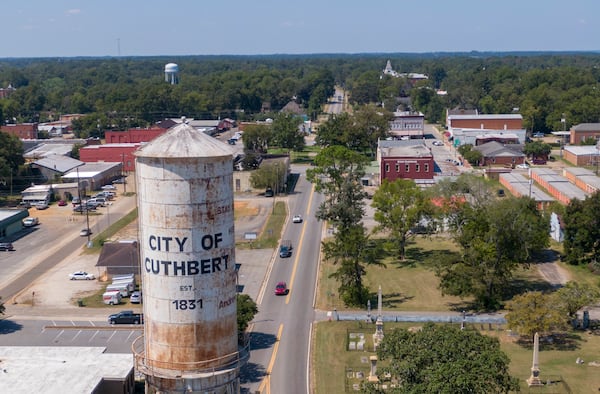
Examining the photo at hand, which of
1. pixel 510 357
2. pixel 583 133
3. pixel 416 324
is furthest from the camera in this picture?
pixel 583 133

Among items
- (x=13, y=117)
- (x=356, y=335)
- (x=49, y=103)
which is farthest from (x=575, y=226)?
(x=49, y=103)

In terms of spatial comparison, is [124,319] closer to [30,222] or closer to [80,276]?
[80,276]

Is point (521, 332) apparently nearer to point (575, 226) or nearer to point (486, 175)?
point (575, 226)

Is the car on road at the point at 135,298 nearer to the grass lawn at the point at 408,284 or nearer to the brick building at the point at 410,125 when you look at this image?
the grass lawn at the point at 408,284

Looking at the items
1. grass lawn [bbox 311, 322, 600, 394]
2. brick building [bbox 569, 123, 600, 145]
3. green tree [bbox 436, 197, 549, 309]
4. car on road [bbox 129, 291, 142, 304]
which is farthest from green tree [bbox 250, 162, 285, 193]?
brick building [bbox 569, 123, 600, 145]

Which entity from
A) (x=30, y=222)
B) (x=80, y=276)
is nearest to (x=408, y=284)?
(x=80, y=276)

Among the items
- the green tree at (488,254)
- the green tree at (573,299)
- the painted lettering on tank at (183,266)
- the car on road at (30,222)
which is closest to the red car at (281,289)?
the green tree at (488,254)
